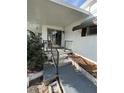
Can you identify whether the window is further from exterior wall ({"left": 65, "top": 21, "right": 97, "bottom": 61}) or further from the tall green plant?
the tall green plant

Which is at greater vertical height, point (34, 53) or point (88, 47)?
point (88, 47)

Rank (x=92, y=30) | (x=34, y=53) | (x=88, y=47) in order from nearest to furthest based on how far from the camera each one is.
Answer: (x=34, y=53)
(x=92, y=30)
(x=88, y=47)

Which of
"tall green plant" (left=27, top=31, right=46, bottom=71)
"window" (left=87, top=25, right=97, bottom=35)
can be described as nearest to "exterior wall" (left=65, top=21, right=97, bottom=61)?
"window" (left=87, top=25, right=97, bottom=35)

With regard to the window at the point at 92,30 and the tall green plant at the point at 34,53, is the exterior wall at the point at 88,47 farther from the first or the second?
the tall green plant at the point at 34,53

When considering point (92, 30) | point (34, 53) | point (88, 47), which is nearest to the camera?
point (34, 53)

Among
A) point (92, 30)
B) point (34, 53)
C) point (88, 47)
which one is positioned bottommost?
point (34, 53)

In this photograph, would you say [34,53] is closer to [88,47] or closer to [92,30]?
[88,47]

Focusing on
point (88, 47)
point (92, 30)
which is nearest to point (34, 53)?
point (88, 47)

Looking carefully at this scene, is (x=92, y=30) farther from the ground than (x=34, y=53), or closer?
farther from the ground

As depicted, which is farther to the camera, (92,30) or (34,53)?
(92,30)

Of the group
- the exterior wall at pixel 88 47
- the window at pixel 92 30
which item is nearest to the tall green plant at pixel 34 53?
the exterior wall at pixel 88 47

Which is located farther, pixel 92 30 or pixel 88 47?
pixel 88 47

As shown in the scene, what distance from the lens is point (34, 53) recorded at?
5371mm
